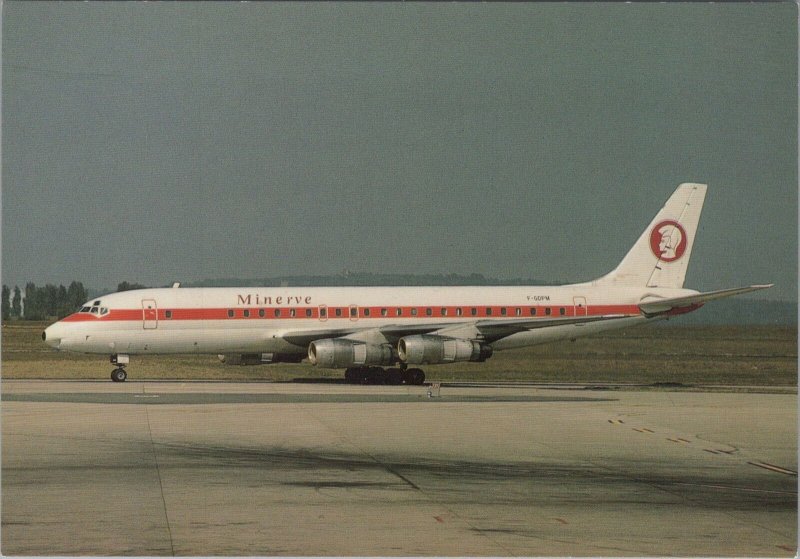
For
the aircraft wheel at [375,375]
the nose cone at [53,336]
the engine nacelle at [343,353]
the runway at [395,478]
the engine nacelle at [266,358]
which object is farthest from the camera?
the engine nacelle at [266,358]

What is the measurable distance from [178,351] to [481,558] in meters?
30.4

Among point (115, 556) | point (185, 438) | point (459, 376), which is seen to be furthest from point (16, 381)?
point (115, 556)

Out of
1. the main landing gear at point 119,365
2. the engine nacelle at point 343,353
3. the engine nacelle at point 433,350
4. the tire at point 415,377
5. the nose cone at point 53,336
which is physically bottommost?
the main landing gear at point 119,365

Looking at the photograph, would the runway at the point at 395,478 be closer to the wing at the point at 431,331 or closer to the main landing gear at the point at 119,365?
the main landing gear at the point at 119,365

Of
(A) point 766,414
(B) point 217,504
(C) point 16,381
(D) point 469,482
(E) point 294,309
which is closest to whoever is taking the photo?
(B) point 217,504

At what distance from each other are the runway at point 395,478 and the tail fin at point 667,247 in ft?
50.4

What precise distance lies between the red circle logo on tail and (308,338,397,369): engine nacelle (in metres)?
12.8

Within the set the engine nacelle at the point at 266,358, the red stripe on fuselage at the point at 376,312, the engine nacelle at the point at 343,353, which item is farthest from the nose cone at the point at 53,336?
the engine nacelle at the point at 343,353

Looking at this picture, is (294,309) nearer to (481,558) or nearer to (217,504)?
(217,504)

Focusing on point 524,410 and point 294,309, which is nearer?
point 524,410

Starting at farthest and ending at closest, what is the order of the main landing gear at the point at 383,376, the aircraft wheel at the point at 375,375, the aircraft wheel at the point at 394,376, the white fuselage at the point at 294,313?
the aircraft wheel at the point at 375,375
the aircraft wheel at the point at 394,376
the main landing gear at the point at 383,376
the white fuselage at the point at 294,313

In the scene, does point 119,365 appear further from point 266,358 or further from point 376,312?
point 376,312

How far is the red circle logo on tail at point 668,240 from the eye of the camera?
46219 millimetres

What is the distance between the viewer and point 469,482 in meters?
16.9
